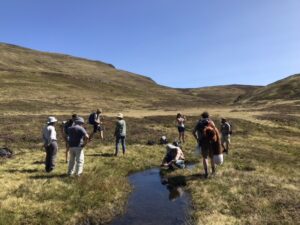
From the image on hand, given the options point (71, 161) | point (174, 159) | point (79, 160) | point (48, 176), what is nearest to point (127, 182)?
point (79, 160)

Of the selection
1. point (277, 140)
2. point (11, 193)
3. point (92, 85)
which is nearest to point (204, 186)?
point (11, 193)

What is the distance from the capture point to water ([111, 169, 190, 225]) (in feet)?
42.4

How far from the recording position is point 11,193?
1469 centimetres

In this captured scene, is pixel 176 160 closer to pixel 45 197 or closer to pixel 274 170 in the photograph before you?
pixel 274 170

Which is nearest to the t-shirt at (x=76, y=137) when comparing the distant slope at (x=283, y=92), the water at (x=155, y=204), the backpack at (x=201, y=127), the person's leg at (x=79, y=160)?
the person's leg at (x=79, y=160)

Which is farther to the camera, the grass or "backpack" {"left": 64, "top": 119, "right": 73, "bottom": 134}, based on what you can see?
"backpack" {"left": 64, "top": 119, "right": 73, "bottom": 134}

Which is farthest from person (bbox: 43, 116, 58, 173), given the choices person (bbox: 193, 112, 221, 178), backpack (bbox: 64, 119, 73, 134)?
person (bbox: 193, 112, 221, 178)

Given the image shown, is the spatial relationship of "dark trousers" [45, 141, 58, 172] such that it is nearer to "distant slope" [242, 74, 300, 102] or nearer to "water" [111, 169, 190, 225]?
"water" [111, 169, 190, 225]

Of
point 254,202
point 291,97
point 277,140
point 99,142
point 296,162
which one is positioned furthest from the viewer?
point 291,97

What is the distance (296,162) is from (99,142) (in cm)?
1456

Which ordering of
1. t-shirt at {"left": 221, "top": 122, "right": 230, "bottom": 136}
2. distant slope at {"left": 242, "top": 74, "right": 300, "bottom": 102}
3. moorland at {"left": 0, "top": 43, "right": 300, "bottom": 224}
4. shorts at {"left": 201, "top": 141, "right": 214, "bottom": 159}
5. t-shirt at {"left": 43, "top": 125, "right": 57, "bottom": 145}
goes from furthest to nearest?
1. distant slope at {"left": 242, "top": 74, "right": 300, "bottom": 102}
2. t-shirt at {"left": 221, "top": 122, "right": 230, "bottom": 136}
3. t-shirt at {"left": 43, "top": 125, "right": 57, "bottom": 145}
4. shorts at {"left": 201, "top": 141, "right": 214, "bottom": 159}
5. moorland at {"left": 0, "top": 43, "right": 300, "bottom": 224}

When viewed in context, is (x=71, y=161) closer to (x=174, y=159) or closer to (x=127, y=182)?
(x=127, y=182)

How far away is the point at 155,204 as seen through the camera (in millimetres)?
14820

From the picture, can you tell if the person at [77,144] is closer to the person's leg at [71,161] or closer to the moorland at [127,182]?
the person's leg at [71,161]
